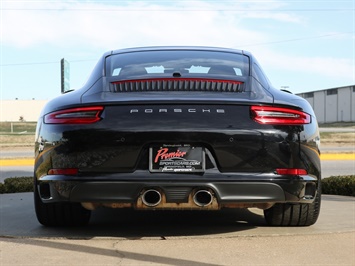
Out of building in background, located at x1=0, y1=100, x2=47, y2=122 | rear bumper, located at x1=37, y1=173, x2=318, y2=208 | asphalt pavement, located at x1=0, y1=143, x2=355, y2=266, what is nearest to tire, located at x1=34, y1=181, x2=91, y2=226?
asphalt pavement, located at x1=0, y1=143, x2=355, y2=266

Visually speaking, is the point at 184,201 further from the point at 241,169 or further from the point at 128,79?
the point at 128,79

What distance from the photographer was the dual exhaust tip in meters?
3.92

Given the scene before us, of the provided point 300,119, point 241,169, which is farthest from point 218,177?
point 300,119

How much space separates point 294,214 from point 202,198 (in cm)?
106

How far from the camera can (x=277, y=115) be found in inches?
158

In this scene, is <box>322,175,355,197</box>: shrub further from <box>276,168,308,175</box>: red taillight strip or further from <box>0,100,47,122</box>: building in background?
<box>0,100,47,122</box>: building in background

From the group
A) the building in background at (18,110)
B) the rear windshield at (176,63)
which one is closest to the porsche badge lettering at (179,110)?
the rear windshield at (176,63)

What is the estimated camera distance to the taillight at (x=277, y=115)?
396cm

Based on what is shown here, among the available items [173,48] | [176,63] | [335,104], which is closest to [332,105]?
[335,104]

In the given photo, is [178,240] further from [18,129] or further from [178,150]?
[18,129]

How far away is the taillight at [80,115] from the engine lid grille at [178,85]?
0.30m

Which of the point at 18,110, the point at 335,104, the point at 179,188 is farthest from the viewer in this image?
the point at 18,110

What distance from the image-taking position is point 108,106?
13.0 ft

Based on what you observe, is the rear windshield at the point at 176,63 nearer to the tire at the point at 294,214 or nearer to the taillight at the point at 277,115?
the taillight at the point at 277,115
